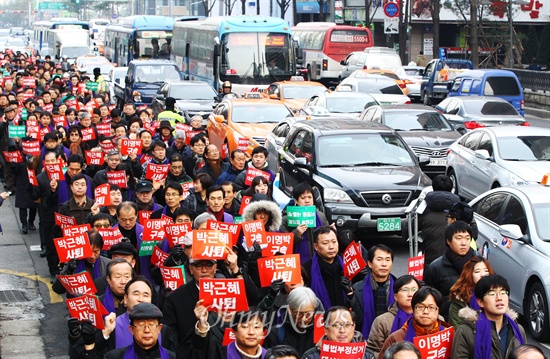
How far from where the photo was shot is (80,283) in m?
7.98

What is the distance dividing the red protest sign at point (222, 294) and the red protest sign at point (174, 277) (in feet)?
3.68

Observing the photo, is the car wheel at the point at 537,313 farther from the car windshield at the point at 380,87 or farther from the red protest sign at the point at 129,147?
the car windshield at the point at 380,87

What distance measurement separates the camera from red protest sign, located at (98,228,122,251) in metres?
9.18

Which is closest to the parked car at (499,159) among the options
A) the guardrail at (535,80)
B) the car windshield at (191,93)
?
the car windshield at (191,93)

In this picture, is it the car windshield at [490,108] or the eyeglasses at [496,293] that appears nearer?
the eyeglasses at [496,293]

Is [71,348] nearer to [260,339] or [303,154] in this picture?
[260,339]

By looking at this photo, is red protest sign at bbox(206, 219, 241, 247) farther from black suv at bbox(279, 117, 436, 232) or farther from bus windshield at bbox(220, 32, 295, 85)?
bus windshield at bbox(220, 32, 295, 85)

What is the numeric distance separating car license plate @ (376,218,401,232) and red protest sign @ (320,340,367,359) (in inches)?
303

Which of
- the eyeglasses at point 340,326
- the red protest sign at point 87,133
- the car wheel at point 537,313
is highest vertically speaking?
the red protest sign at point 87,133

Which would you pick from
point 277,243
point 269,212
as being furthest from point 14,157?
point 277,243

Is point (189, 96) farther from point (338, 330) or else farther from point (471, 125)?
point (338, 330)

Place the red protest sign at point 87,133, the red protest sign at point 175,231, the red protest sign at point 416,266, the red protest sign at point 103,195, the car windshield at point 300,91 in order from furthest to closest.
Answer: the car windshield at point 300,91 < the red protest sign at point 87,133 < the red protest sign at point 103,195 < the red protest sign at point 175,231 < the red protest sign at point 416,266

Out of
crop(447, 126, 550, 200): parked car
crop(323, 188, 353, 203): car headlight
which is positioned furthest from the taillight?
crop(323, 188, 353, 203): car headlight

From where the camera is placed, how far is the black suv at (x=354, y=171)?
13.9 m
